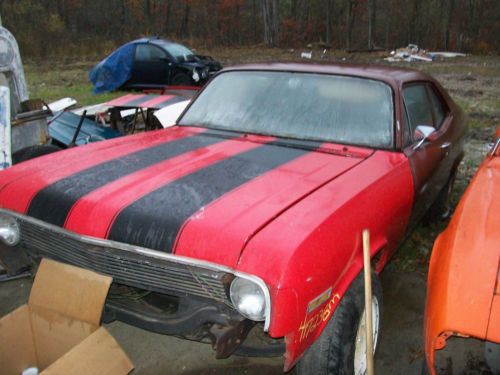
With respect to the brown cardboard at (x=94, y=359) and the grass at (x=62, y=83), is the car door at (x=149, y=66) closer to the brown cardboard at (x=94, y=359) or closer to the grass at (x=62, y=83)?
the grass at (x=62, y=83)

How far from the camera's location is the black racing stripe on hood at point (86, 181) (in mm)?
2332

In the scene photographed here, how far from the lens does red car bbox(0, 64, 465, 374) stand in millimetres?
1936

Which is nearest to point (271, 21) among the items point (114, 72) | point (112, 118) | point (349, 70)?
point (114, 72)

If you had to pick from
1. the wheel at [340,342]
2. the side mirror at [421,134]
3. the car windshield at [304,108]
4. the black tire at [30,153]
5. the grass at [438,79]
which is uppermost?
the car windshield at [304,108]

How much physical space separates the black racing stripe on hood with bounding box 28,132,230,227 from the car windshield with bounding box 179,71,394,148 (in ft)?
1.56

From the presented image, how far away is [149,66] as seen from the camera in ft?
41.0

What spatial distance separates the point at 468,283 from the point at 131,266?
4.77ft

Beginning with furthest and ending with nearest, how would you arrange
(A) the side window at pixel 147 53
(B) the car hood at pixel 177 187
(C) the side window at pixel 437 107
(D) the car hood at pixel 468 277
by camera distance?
(A) the side window at pixel 147 53
(C) the side window at pixel 437 107
(B) the car hood at pixel 177 187
(D) the car hood at pixel 468 277

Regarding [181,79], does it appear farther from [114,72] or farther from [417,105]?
[417,105]

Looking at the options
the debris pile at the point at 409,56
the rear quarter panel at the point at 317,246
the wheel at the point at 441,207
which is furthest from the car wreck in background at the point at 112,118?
the debris pile at the point at 409,56

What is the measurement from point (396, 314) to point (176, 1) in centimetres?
2909

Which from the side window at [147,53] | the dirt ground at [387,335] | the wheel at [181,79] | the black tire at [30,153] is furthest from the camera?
the side window at [147,53]

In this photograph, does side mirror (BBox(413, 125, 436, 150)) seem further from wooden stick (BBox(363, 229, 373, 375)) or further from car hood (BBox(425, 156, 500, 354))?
wooden stick (BBox(363, 229, 373, 375))

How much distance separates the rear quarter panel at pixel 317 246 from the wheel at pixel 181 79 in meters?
9.83
